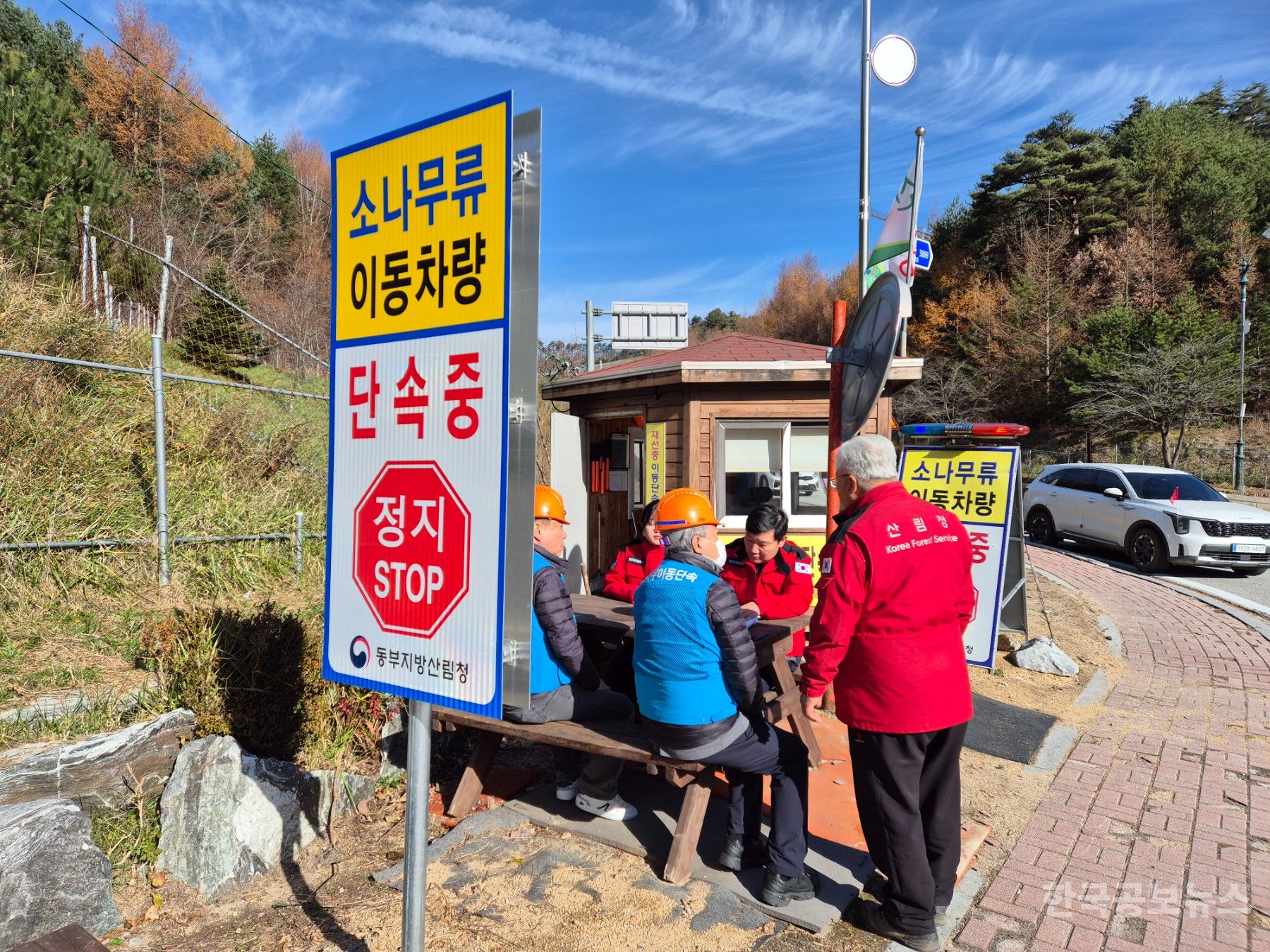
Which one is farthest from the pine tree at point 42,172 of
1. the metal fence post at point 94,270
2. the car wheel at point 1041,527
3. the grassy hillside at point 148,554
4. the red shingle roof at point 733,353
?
the car wheel at point 1041,527

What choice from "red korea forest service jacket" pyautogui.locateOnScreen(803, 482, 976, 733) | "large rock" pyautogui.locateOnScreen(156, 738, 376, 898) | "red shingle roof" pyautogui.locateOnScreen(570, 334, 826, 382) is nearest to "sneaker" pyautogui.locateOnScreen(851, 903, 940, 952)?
"red korea forest service jacket" pyautogui.locateOnScreen(803, 482, 976, 733)

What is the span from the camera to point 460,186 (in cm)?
180

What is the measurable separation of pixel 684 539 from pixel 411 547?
1402 mm

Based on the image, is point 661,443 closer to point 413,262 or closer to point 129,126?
point 413,262

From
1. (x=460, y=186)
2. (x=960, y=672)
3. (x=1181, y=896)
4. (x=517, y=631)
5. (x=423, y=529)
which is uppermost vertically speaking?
(x=460, y=186)

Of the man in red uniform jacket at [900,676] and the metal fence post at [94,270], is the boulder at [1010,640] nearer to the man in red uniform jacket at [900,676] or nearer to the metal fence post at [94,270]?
the man in red uniform jacket at [900,676]

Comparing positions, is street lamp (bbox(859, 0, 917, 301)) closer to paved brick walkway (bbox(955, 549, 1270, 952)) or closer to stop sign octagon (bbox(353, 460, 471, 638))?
paved brick walkway (bbox(955, 549, 1270, 952))

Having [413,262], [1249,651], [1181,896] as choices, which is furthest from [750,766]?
[1249,651]

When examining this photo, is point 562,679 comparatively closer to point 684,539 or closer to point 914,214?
point 684,539

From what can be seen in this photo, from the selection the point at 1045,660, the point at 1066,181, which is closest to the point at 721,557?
the point at 1045,660

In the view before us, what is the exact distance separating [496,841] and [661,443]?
4.92m

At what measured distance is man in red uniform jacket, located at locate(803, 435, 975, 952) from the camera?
2766 mm

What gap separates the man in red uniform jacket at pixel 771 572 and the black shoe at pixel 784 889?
5.12 ft

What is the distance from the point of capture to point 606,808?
3.70 m
